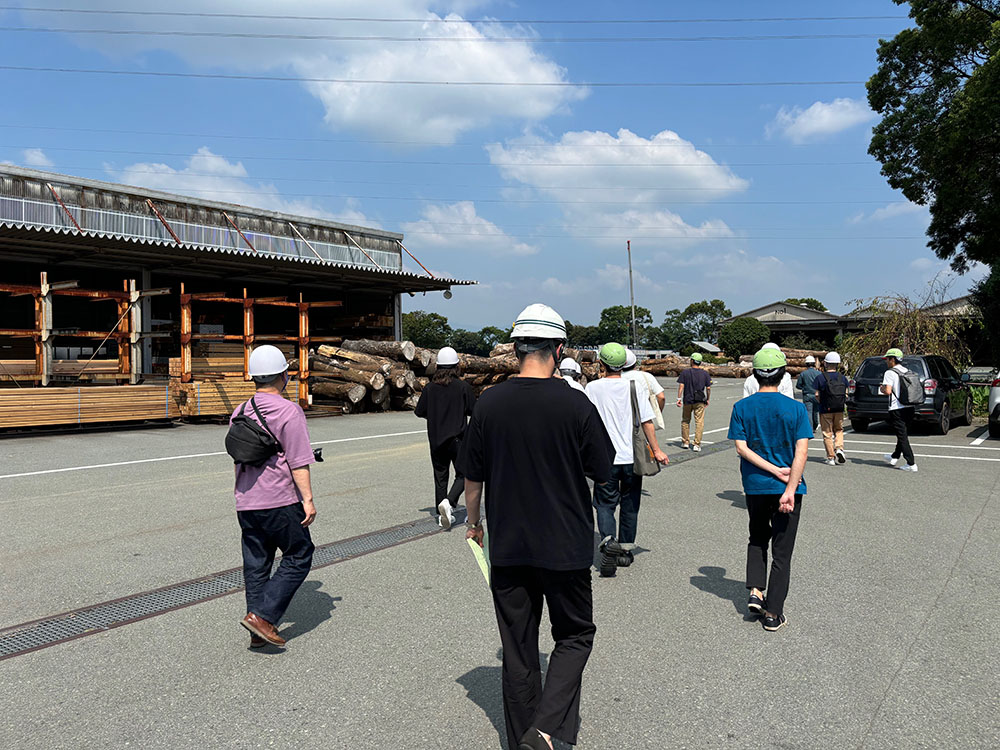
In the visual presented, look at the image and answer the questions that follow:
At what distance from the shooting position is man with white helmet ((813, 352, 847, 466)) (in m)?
11.2

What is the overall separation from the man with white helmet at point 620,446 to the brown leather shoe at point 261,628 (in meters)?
2.56

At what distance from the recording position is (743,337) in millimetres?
52625

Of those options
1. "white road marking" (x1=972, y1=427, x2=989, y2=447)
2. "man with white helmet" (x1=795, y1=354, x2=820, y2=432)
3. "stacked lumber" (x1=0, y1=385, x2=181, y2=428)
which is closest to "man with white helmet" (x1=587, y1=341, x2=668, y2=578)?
"man with white helmet" (x1=795, y1=354, x2=820, y2=432)

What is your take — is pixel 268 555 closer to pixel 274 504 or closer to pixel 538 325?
pixel 274 504

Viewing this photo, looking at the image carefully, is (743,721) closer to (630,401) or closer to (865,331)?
(630,401)

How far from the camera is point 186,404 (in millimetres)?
16875

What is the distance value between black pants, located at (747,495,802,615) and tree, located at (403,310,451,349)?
194 feet

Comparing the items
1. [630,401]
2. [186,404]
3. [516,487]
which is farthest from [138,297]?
[516,487]

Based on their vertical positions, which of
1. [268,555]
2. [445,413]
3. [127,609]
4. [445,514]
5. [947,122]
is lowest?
[127,609]

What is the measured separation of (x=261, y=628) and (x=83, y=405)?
13144mm

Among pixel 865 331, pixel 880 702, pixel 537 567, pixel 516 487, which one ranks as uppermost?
pixel 865 331

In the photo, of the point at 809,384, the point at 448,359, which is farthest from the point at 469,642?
the point at 809,384

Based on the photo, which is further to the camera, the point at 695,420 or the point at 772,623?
the point at 695,420

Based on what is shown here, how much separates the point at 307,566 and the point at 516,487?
1.84 meters
